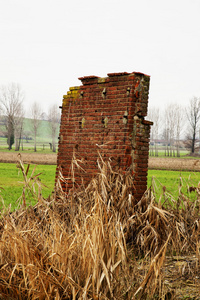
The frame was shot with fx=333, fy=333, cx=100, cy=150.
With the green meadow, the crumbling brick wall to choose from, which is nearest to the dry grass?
the green meadow

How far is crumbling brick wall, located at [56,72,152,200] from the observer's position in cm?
509

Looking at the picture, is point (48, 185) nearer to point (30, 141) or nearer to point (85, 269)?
point (85, 269)

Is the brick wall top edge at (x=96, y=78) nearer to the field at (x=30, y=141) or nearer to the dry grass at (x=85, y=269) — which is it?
the dry grass at (x=85, y=269)

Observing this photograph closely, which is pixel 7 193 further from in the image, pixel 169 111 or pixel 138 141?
pixel 169 111

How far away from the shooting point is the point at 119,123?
516 centimetres

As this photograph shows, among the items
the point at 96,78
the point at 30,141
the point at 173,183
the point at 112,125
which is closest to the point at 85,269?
the point at 112,125

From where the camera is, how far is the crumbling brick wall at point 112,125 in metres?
5.09

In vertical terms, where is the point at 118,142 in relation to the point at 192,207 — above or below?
above

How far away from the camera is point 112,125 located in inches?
207

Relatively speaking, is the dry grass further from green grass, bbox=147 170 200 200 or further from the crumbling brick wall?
the crumbling brick wall

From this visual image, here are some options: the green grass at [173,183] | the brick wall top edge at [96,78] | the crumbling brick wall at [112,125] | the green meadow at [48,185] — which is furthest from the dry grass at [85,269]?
the brick wall top edge at [96,78]

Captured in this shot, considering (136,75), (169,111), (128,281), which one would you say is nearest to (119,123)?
(136,75)

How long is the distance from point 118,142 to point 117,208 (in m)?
1.20

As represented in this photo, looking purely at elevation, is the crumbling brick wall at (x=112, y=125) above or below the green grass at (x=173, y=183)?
above
